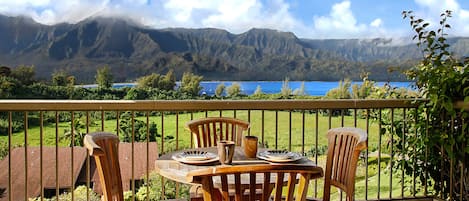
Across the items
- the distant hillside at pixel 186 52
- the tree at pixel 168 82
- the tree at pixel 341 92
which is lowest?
the tree at pixel 341 92

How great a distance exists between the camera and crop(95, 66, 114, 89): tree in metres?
5.20

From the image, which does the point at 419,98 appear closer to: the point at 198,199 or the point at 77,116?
the point at 198,199

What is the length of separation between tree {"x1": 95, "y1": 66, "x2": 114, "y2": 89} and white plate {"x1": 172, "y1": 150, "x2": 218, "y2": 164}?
10.0ft

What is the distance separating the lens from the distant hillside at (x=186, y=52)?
5.51 m

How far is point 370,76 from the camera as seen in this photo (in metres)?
4.97

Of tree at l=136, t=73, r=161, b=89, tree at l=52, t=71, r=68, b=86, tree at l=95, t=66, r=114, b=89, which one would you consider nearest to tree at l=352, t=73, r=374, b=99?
tree at l=136, t=73, r=161, b=89

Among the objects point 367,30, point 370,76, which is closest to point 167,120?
point 370,76

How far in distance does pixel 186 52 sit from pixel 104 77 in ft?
4.13

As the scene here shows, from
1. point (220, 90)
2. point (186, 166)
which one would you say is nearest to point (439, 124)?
point (186, 166)

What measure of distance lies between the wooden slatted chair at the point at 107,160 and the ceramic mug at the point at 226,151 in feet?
1.63

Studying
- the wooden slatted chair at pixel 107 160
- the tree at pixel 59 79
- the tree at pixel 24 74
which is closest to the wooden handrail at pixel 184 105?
the wooden slatted chair at pixel 107 160

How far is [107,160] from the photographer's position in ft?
6.59

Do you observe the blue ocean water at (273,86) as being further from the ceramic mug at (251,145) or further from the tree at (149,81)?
the ceramic mug at (251,145)

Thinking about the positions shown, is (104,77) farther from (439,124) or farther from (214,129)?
(439,124)
